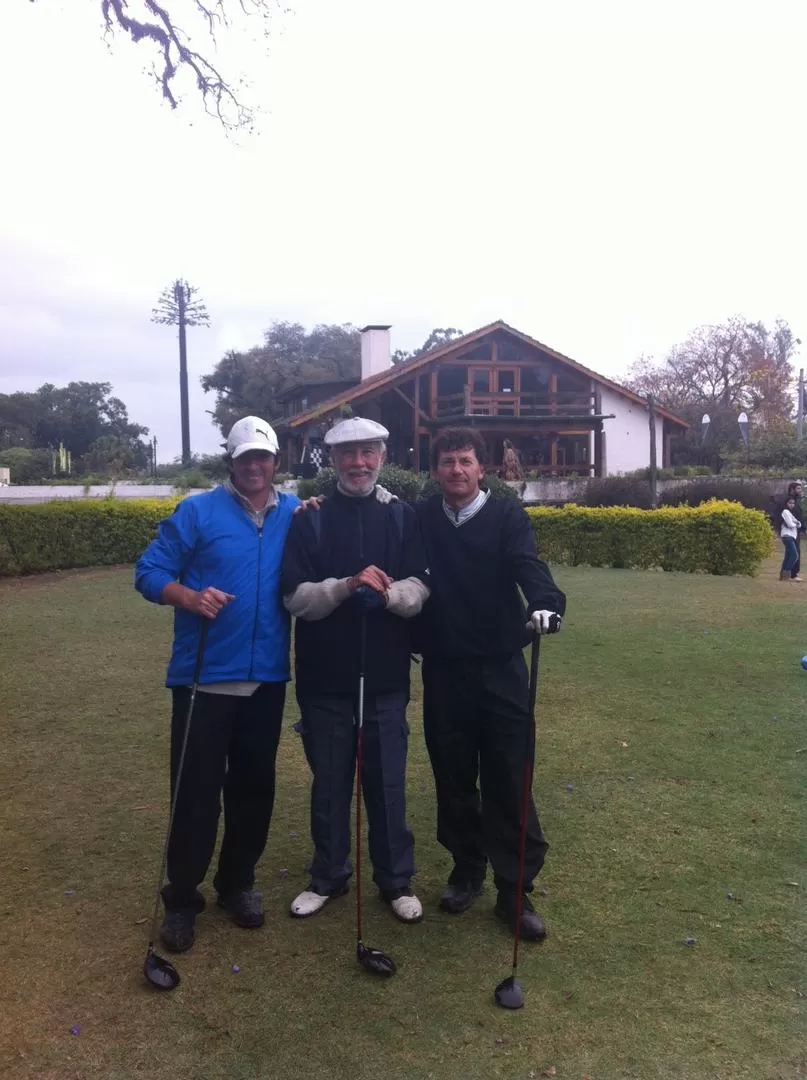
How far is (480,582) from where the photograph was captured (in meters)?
3.75

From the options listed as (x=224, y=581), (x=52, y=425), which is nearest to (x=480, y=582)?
(x=224, y=581)

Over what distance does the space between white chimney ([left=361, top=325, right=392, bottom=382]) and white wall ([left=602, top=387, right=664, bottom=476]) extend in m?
8.43

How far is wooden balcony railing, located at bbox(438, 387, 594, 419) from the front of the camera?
34344mm

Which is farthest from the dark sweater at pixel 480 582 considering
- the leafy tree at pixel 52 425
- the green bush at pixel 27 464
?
the leafy tree at pixel 52 425

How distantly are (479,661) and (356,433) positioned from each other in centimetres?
98

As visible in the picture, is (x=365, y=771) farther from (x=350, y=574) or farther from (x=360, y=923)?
(x=350, y=574)

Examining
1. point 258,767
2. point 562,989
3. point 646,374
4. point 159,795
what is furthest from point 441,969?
point 646,374

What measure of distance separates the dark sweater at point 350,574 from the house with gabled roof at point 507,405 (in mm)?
28506

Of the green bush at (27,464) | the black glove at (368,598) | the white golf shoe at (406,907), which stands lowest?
the white golf shoe at (406,907)

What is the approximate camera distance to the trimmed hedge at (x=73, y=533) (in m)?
16.6

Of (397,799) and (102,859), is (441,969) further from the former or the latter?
(102,859)

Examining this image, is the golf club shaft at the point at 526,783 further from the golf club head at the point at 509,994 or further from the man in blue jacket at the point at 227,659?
the man in blue jacket at the point at 227,659

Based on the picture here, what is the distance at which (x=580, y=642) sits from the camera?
984 cm

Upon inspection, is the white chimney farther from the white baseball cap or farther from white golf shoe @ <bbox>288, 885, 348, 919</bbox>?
white golf shoe @ <bbox>288, 885, 348, 919</bbox>
